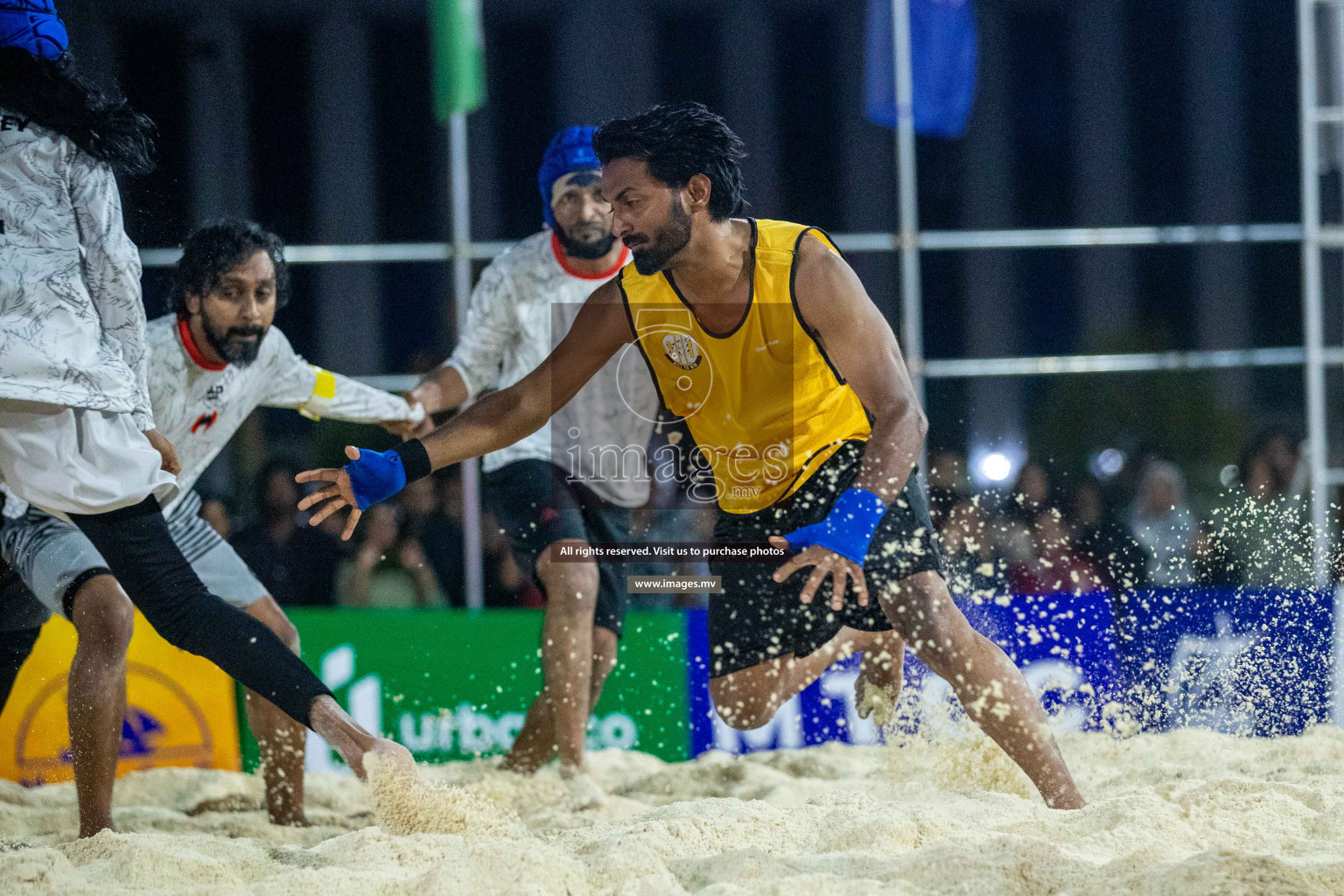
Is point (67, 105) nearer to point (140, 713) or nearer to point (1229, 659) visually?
point (140, 713)

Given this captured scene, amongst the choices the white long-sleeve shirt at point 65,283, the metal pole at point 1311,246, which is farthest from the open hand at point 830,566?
the metal pole at point 1311,246

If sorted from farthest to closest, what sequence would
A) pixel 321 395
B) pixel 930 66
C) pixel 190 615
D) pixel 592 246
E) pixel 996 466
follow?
pixel 930 66, pixel 996 466, pixel 592 246, pixel 321 395, pixel 190 615

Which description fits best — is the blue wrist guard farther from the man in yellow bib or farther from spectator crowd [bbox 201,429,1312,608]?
spectator crowd [bbox 201,429,1312,608]

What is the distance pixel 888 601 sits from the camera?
2.80 metres

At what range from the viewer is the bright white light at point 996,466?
3949mm

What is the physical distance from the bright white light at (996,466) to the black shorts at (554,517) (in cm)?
122

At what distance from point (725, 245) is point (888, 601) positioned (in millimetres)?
950

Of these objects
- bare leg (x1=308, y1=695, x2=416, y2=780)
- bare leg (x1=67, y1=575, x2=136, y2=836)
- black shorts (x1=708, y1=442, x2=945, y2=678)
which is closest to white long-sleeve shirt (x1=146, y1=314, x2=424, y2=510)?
bare leg (x1=67, y1=575, x2=136, y2=836)

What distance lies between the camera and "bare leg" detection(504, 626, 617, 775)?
376 cm

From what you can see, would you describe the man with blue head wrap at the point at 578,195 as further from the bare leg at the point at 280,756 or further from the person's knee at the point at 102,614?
the person's knee at the point at 102,614

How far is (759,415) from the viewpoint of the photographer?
3076 mm

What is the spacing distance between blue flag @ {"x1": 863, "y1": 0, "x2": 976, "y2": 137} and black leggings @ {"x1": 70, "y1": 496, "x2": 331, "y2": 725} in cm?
329

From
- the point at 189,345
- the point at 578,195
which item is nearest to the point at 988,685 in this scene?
the point at 578,195

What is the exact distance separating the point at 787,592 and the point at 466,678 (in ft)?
5.25
